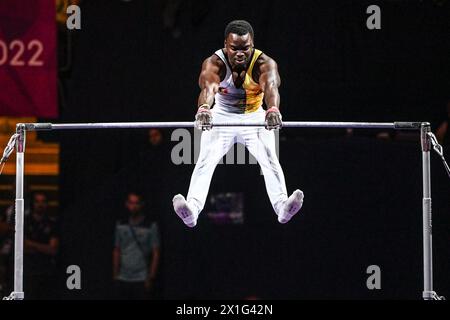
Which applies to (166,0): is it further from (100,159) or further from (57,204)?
(57,204)

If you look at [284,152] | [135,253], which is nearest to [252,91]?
[284,152]

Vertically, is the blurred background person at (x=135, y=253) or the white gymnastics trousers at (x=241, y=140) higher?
the white gymnastics trousers at (x=241, y=140)

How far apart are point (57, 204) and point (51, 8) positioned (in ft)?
8.01

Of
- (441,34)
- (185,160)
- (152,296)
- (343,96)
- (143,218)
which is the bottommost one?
(152,296)

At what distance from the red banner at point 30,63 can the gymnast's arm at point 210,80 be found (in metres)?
3.14

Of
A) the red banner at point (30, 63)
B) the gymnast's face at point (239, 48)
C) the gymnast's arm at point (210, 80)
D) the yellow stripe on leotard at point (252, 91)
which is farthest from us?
the red banner at point (30, 63)

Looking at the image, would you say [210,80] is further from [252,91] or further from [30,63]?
[30,63]

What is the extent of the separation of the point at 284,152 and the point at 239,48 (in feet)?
8.58

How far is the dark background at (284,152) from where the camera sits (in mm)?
10180

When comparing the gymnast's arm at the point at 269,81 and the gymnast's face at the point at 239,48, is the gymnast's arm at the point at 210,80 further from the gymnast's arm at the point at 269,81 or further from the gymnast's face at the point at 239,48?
the gymnast's arm at the point at 269,81

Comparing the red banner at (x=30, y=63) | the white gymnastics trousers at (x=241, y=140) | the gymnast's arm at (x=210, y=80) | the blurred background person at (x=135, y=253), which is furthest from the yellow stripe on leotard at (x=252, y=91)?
the red banner at (x=30, y=63)
